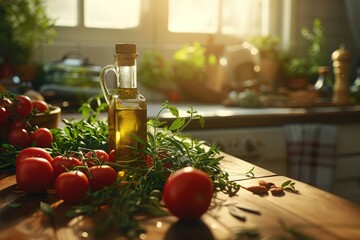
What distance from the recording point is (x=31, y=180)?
0.62 metres

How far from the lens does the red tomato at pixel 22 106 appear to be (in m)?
0.84

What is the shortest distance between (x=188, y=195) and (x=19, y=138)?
448mm

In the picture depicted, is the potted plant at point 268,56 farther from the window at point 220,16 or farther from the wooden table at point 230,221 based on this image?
the wooden table at point 230,221

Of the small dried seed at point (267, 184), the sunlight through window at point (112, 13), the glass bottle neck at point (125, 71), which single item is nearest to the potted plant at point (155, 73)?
the sunlight through window at point (112, 13)

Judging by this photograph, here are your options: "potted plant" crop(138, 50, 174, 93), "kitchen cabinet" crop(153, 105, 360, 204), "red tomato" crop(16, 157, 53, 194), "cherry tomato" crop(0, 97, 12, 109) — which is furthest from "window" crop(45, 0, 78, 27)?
"red tomato" crop(16, 157, 53, 194)

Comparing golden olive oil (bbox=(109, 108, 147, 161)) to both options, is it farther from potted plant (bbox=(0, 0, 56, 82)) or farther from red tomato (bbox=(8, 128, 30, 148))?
potted plant (bbox=(0, 0, 56, 82))

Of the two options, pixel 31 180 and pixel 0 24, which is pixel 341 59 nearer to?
pixel 0 24

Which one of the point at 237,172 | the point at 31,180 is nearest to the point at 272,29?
the point at 237,172

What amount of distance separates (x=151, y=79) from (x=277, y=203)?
5.66 feet

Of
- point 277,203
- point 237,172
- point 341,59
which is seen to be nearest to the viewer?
point 277,203

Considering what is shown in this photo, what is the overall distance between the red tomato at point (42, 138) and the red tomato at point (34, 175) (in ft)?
0.59

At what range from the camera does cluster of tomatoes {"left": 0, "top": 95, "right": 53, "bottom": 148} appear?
83 centimetres

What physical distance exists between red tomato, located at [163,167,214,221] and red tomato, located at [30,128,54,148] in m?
0.38

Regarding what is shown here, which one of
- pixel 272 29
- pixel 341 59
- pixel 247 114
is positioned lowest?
pixel 247 114
